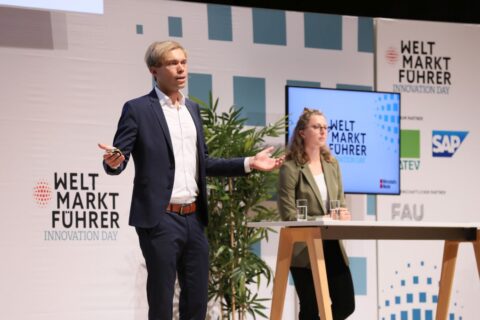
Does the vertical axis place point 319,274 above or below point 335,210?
below

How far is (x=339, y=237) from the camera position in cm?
395

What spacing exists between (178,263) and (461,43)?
13.0 feet

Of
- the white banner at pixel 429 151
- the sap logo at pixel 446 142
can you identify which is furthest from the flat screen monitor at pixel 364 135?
the sap logo at pixel 446 142

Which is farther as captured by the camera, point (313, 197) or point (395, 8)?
point (395, 8)

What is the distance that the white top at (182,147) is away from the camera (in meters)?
→ 3.37

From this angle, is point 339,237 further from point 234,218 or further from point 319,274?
point 234,218

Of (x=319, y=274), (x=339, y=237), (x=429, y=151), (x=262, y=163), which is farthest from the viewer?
(x=429, y=151)

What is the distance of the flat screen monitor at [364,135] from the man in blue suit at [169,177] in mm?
2204

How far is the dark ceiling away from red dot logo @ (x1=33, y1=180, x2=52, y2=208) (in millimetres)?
2010

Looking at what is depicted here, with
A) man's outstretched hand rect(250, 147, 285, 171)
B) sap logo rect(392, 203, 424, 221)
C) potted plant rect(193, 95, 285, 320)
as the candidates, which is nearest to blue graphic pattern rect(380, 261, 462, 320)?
sap logo rect(392, 203, 424, 221)

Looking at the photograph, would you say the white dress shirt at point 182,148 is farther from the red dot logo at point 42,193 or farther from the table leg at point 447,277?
the red dot logo at point 42,193

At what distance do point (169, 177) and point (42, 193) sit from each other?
6.78 ft

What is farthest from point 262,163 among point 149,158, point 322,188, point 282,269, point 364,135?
point 364,135

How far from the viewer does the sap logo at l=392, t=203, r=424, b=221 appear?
20.0 feet
